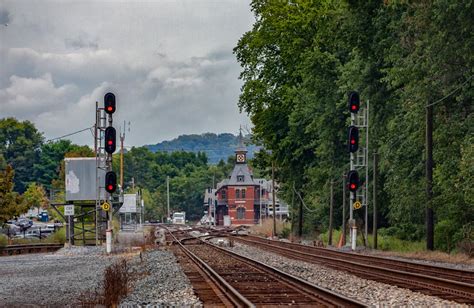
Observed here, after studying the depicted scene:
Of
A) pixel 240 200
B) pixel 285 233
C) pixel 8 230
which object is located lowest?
pixel 285 233

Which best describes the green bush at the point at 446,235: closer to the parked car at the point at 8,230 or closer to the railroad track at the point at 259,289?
the railroad track at the point at 259,289

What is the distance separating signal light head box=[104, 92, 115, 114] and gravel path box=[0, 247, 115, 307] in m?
6.20

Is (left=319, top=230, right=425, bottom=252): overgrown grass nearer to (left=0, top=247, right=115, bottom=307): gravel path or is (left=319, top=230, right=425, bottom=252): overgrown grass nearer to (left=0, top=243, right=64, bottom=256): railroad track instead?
(left=0, top=247, right=115, bottom=307): gravel path

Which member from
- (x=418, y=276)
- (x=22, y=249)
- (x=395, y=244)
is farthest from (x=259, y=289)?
(x=22, y=249)

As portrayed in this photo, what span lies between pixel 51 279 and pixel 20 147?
458 feet

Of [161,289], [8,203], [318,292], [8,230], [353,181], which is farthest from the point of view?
[8,230]

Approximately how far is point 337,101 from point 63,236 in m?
21.5

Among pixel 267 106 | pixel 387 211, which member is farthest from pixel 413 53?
pixel 267 106

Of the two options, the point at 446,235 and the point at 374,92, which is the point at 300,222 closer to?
the point at 374,92

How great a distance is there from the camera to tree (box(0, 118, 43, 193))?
5950 inches

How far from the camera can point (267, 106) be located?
2287 inches

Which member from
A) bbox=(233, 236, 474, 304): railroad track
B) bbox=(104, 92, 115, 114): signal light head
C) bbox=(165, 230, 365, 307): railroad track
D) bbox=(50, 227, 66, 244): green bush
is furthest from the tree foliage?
bbox=(50, 227, 66, 244): green bush

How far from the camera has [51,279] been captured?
2400 cm

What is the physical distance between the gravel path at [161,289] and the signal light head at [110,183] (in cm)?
540
